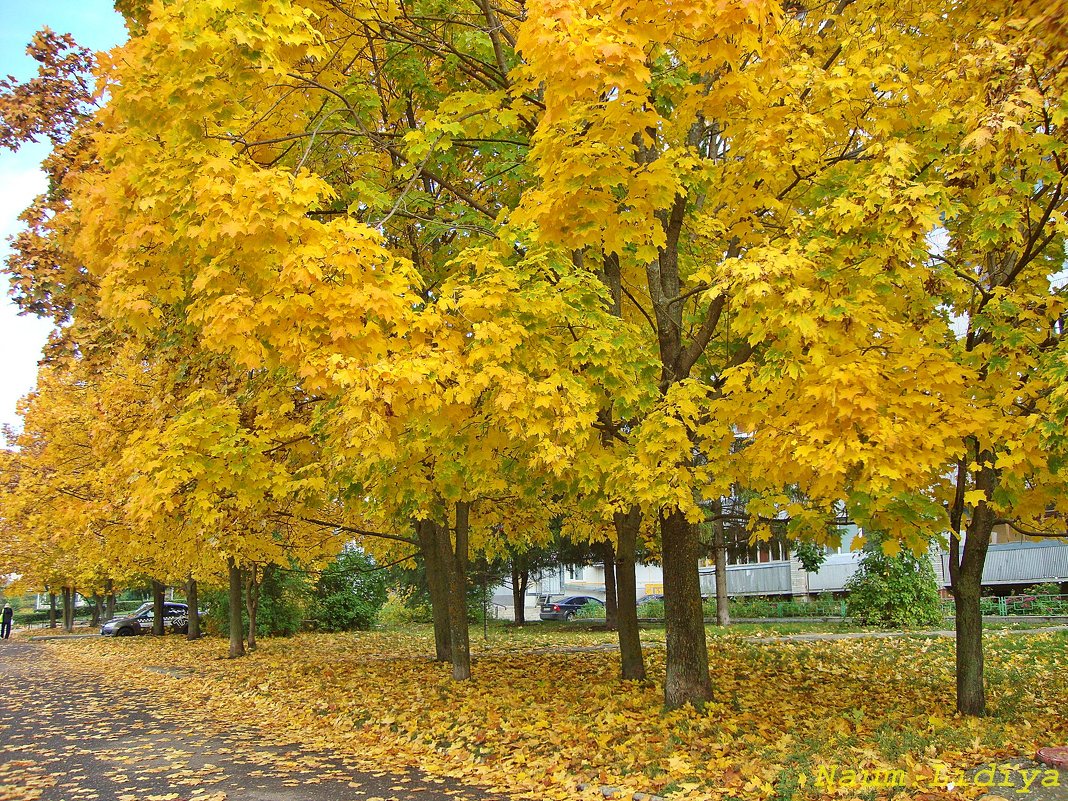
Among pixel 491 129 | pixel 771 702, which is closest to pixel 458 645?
pixel 771 702

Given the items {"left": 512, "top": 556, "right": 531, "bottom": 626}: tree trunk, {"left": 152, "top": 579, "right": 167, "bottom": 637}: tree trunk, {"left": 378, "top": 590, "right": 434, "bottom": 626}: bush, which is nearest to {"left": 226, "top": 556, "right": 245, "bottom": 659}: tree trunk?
{"left": 512, "top": 556, "right": 531, "bottom": 626}: tree trunk

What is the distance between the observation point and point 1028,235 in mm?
7328

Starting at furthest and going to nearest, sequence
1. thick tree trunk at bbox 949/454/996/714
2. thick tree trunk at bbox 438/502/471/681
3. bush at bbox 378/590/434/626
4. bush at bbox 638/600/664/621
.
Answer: bush at bbox 378/590/434/626
bush at bbox 638/600/664/621
thick tree trunk at bbox 438/502/471/681
thick tree trunk at bbox 949/454/996/714

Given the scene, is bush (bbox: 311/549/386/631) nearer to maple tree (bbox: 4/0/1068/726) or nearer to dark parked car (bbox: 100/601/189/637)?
dark parked car (bbox: 100/601/189/637)

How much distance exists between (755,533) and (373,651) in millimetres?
13693

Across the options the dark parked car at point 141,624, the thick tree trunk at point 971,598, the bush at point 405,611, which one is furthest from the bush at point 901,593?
the dark parked car at point 141,624

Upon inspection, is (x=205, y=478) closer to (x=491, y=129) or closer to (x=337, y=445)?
(x=337, y=445)

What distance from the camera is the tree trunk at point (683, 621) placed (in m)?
8.54

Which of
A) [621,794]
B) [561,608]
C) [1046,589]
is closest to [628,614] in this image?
[621,794]

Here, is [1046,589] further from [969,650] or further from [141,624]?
[141,624]

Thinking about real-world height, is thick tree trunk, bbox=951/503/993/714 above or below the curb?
above

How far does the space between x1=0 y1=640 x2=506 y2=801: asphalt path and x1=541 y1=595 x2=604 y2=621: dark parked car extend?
23.9 meters

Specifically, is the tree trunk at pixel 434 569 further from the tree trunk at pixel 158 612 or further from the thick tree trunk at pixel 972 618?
the tree trunk at pixel 158 612

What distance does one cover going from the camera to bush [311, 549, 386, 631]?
91.2ft
